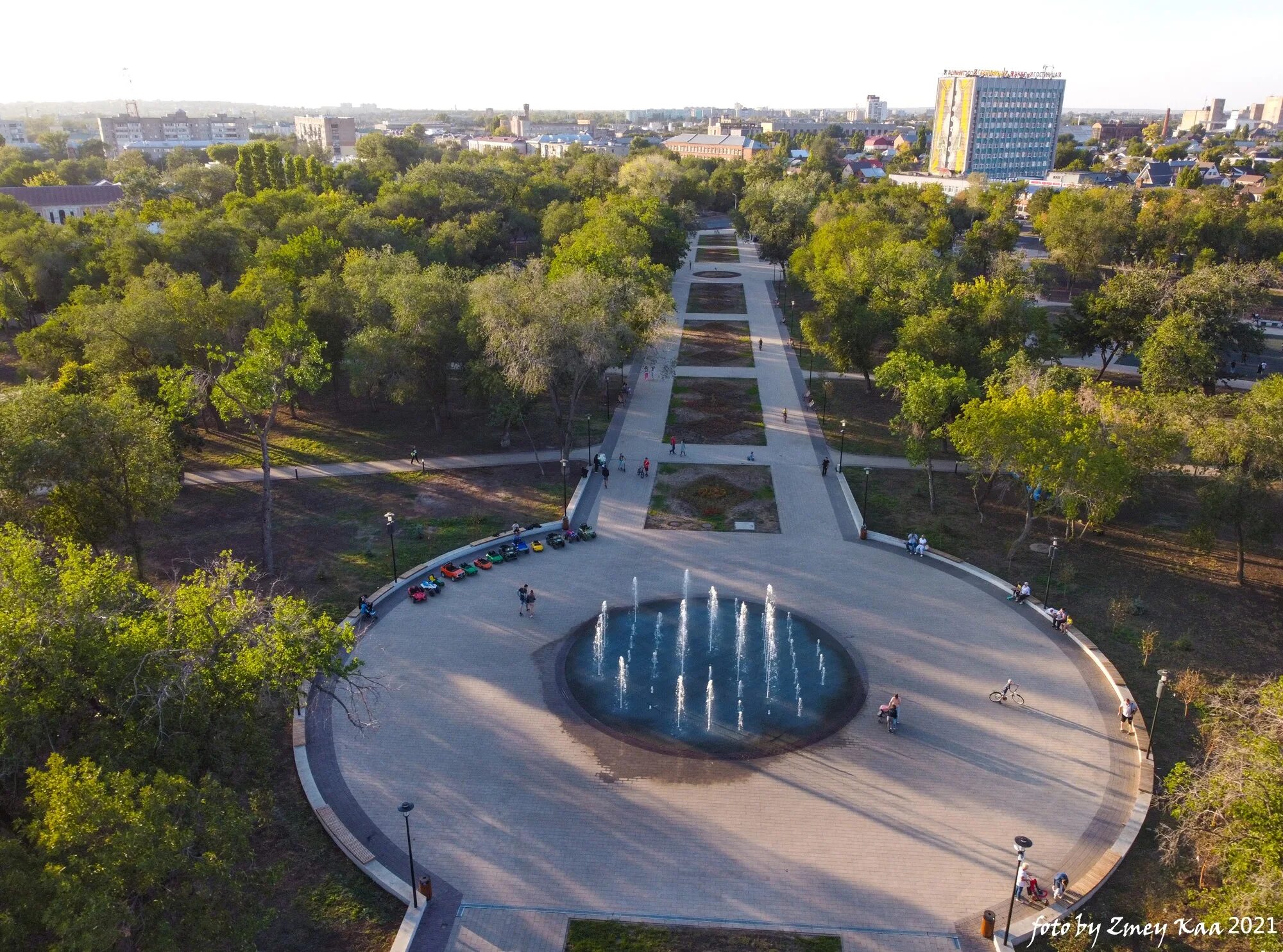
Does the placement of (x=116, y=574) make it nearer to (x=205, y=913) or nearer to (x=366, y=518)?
(x=205, y=913)

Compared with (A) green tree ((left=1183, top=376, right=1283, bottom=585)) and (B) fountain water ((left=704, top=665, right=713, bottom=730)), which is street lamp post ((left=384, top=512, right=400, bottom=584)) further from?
(A) green tree ((left=1183, top=376, right=1283, bottom=585))

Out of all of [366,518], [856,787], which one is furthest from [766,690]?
[366,518]

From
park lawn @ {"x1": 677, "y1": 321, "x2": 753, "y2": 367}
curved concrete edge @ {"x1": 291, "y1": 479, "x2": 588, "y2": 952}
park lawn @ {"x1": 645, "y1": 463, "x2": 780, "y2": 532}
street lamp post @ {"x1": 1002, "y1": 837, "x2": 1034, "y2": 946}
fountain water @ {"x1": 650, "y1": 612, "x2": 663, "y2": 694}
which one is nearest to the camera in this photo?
street lamp post @ {"x1": 1002, "y1": 837, "x2": 1034, "y2": 946}

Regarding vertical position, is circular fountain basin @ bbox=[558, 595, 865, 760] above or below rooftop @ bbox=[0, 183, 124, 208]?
below

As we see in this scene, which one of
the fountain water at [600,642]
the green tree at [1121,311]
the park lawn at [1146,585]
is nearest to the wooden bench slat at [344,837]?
the fountain water at [600,642]

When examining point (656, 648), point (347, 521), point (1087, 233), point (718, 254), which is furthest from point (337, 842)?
point (718, 254)

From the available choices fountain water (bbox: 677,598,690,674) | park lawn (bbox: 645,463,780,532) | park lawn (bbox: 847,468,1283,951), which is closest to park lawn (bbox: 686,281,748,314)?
park lawn (bbox: 645,463,780,532)

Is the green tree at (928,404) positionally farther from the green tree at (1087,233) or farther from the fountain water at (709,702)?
the green tree at (1087,233)
